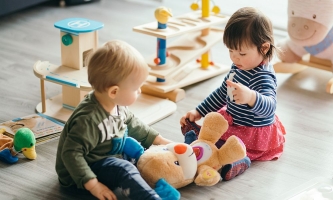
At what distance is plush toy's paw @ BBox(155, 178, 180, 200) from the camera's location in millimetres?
1331

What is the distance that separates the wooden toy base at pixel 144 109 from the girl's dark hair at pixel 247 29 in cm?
46

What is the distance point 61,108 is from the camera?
73.8 inches

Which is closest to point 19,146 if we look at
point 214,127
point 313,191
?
point 214,127

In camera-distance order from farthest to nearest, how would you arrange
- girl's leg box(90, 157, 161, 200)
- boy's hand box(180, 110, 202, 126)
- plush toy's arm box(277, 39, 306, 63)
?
plush toy's arm box(277, 39, 306, 63) → boy's hand box(180, 110, 202, 126) → girl's leg box(90, 157, 161, 200)

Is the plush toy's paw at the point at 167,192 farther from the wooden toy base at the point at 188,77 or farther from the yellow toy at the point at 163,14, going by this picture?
the yellow toy at the point at 163,14

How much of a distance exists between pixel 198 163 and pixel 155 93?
60cm

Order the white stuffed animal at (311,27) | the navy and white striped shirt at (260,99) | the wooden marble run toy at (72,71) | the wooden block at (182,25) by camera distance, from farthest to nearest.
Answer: the white stuffed animal at (311,27)
the wooden block at (182,25)
the wooden marble run toy at (72,71)
the navy and white striped shirt at (260,99)

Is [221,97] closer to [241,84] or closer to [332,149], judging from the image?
[241,84]

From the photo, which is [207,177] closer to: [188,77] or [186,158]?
[186,158]

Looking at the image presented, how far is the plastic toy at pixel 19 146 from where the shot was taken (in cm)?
151

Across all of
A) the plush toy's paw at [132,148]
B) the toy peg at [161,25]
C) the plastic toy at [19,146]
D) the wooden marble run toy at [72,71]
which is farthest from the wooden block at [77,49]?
the plush toy's paw at [132,148]

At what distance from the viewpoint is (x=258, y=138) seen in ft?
5.17

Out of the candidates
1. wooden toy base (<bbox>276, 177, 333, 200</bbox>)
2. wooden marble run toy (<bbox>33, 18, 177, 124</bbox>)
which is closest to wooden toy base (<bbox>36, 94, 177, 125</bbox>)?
wooden marble run toy (<bbox>33, 18, 177, 124</bbox>)

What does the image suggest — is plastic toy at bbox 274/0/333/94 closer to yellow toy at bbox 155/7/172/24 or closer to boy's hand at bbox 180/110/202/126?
yellow toy at bbox 155/7/172/24
